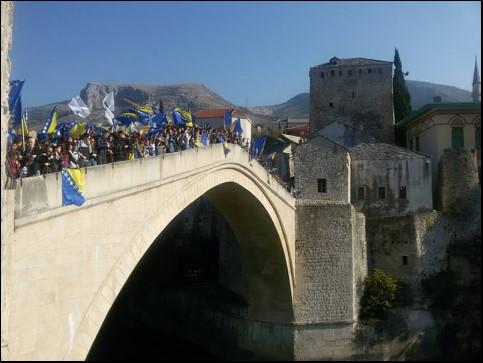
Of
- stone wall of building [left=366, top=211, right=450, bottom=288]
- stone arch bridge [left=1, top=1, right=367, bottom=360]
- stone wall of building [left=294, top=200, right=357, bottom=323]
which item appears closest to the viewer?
stone arch bridge [left=1, top=1, right=367, bottom=360]

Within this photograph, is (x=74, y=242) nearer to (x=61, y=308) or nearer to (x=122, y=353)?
(x=61, y=308)

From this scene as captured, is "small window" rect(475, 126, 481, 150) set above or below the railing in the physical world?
above

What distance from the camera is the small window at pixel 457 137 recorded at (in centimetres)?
3288

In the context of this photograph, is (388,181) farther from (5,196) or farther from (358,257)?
(5,196)

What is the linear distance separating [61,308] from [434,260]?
24118 millimetres

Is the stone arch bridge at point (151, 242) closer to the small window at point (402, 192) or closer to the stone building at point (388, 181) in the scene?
the stone building at point (388, 181)

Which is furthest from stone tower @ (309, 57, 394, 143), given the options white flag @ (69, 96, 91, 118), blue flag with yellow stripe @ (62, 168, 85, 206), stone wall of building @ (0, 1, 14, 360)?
stone wall of building @ (0, 1, 14, 360)

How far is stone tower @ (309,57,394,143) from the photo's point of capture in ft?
139

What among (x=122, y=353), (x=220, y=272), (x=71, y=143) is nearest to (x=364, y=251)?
(x=220, y=272)

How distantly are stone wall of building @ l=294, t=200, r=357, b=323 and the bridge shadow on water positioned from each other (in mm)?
3925

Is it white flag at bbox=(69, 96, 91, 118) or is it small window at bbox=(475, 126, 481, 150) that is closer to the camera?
white flag at bbox=(69, 96, 91, 118)

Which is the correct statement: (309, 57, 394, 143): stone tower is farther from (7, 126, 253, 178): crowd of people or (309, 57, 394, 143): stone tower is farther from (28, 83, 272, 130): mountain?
(28, 83, 272, 130): mountain

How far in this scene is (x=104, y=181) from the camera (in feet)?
36.6

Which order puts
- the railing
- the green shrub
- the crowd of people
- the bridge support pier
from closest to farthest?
the railing → the crowd of people → the bridge support pier → the green shrub
